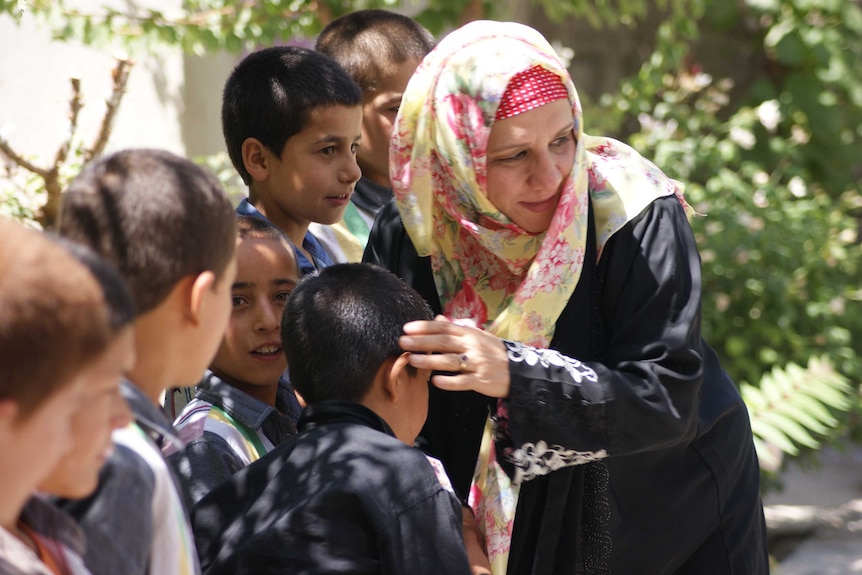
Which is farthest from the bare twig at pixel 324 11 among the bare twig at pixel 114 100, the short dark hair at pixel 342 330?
the short dark hair at pixel 342 330

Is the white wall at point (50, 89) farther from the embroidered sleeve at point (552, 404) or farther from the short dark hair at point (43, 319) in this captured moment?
the short dark hair at point (43, 319)

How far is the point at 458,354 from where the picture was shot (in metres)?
2.05

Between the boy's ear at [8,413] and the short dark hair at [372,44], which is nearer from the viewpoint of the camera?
the boy's ear at [8,413]

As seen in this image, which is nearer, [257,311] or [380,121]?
[257,311]

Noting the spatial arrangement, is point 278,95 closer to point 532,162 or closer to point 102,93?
point 532,162

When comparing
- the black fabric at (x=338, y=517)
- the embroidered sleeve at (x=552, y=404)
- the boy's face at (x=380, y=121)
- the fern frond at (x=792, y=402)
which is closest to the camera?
the black fabric at (x=338, y=517)

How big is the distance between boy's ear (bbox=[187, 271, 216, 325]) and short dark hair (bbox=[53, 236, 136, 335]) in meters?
0.24

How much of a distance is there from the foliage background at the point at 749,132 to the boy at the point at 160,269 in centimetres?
233

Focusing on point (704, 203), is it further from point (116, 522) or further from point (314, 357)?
point (116, 522)

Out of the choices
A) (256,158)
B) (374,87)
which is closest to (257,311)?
(256,158)

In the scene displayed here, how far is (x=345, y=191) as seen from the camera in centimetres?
292

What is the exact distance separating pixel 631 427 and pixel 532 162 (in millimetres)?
569

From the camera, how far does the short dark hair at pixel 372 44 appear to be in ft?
11.6

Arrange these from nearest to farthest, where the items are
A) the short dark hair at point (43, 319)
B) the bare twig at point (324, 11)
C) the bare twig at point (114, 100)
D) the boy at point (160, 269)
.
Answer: the short dark hair at point (43, 319) < the boy at point (160, 269) < the bare twig at point (114, 100) < the bare twig at point (324, 11)
